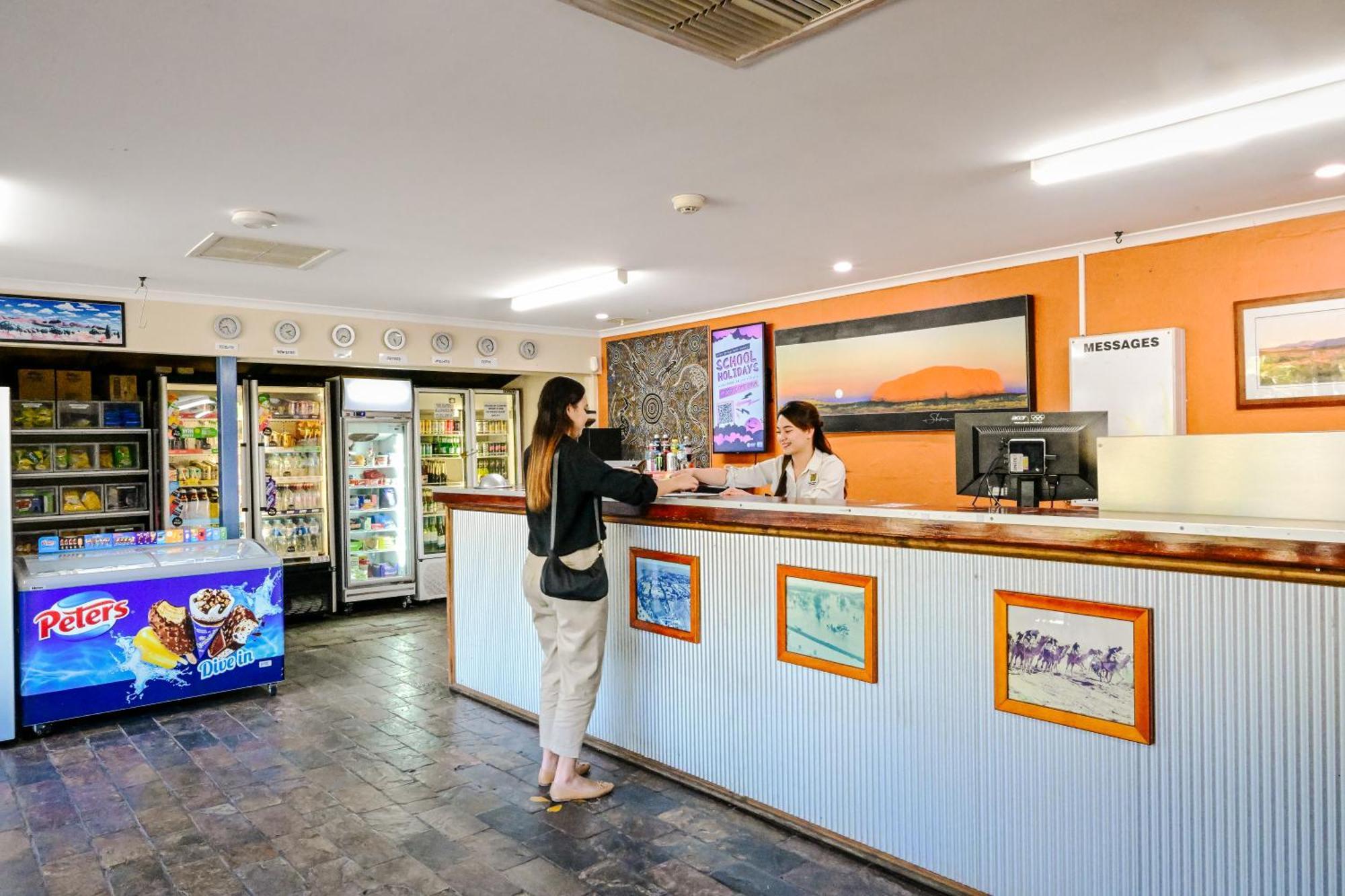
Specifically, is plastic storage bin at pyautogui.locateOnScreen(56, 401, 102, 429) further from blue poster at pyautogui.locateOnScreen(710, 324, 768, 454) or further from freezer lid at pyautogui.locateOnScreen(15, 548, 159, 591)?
blue poster at pyautogui.locateOnScreen(710, 324, 768, 454)

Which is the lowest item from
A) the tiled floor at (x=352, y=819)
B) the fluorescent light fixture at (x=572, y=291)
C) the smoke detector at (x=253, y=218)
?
the tiled floor at (x=352, y=819)

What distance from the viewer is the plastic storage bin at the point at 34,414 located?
20.9ft

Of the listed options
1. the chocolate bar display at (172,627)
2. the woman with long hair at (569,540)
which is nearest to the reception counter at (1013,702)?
the woman with long hair at (569,540)

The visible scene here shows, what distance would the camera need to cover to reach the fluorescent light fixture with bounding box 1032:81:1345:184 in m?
2.87

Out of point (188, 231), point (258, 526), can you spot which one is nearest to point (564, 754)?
point (188, 231)

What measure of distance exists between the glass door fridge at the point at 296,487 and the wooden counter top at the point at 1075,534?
5353mm

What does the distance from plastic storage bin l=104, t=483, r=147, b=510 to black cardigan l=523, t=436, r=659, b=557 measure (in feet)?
17.9

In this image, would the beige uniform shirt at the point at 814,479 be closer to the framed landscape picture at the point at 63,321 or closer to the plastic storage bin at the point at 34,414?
the framed landscape picture at the point at 63,321

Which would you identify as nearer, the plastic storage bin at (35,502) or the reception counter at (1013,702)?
the reception counter at (1013,702)

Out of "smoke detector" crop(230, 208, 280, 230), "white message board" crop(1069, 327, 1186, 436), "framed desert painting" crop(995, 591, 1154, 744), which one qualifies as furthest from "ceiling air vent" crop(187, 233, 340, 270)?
"white message board" crop(1069, 327, 1186, 436)

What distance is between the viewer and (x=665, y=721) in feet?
11.8

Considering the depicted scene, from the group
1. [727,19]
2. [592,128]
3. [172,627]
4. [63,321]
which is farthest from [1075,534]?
[63,321]

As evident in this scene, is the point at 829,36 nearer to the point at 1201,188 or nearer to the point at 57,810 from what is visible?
the point at 1201,188

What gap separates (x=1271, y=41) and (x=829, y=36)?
1.38m
